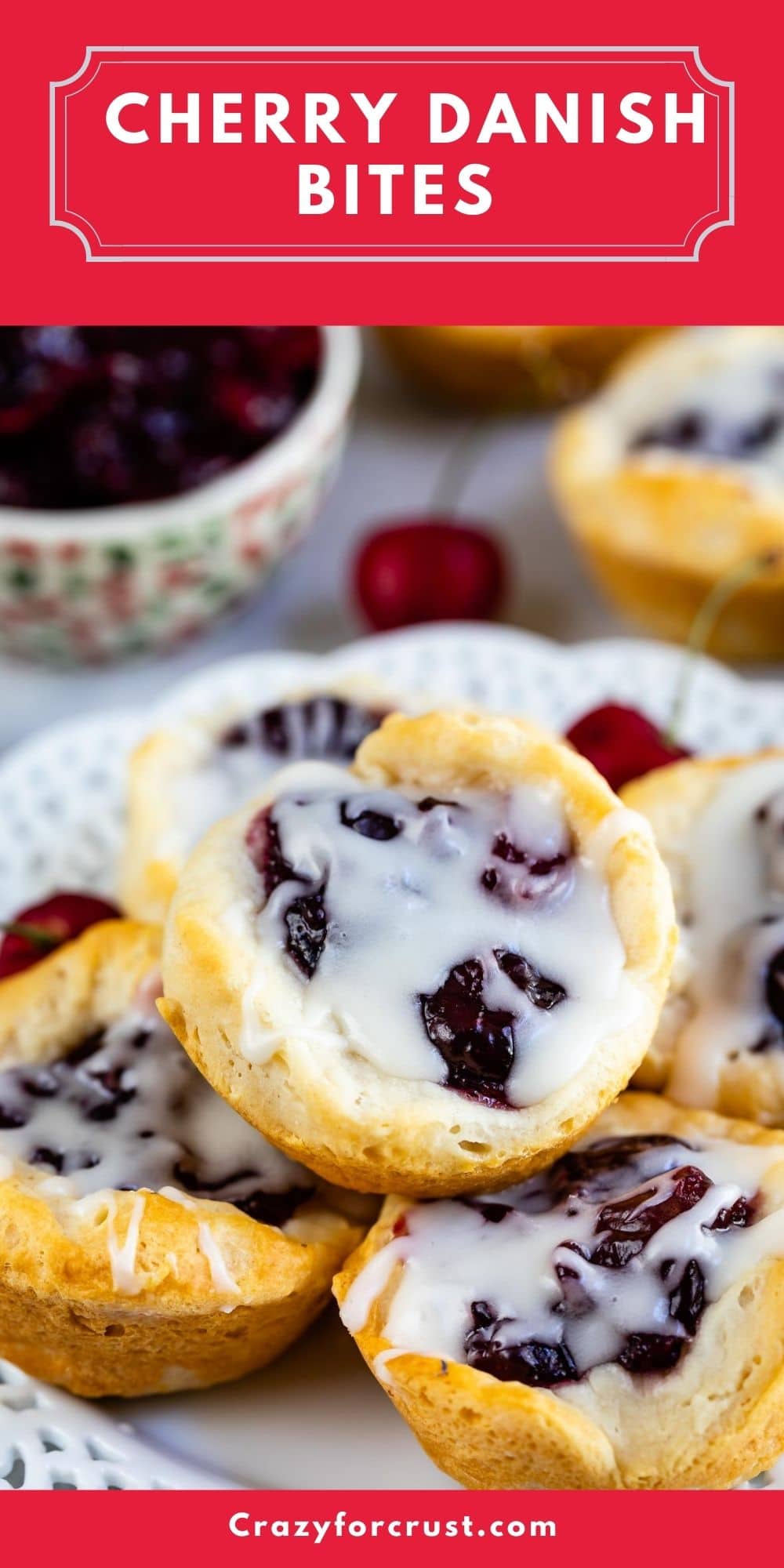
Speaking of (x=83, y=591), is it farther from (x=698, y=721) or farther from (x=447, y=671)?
(x=698, y=721)

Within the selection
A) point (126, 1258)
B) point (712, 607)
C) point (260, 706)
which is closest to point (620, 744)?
point (712, 607)

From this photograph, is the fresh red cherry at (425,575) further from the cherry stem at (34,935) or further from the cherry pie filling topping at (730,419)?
the cherry stem at (34,935)

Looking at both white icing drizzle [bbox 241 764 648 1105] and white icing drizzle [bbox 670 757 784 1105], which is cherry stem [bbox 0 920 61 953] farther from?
white icing drizzle [bbox 670 757 784 1105]
